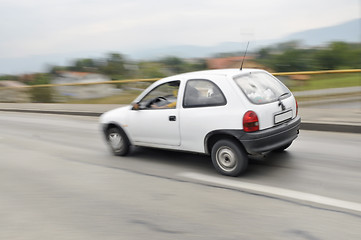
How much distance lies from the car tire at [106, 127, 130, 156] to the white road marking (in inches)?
60.9

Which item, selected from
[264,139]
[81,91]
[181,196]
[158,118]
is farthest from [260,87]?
[81,91]

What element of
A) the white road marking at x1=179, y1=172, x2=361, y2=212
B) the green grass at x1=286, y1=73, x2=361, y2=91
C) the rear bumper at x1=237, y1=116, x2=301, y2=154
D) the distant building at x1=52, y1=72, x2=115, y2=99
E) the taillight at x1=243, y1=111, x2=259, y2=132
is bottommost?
the white road marking at x1=179, y1=172, x2=361, y2=212

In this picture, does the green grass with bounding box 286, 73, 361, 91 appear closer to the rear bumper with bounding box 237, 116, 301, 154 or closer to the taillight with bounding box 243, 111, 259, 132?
the rear bumper with bounding box 237, 116, 301, 154

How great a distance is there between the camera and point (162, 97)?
6258 millimetres

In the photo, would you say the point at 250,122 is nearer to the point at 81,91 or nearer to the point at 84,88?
the point at 84,88

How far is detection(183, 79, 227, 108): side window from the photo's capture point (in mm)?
5180

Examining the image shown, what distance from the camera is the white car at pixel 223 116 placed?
495cm

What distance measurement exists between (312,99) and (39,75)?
17.5 metres

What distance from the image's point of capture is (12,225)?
4055 millimetres

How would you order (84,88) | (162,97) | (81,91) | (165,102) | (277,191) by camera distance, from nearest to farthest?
(277,191)
(165,102)
(162,97)
(84,88)
(81,91)

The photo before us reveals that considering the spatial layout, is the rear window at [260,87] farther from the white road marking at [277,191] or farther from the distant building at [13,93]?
the distant building at [13,93]

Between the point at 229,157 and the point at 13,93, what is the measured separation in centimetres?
2045

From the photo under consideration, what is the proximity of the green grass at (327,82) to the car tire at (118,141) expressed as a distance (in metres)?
5.14

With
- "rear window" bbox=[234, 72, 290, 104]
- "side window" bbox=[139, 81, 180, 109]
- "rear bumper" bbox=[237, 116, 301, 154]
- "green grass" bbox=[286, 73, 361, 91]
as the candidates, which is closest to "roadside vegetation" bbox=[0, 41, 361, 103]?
"green grass" bbox=[286, 73, 361, 91]
